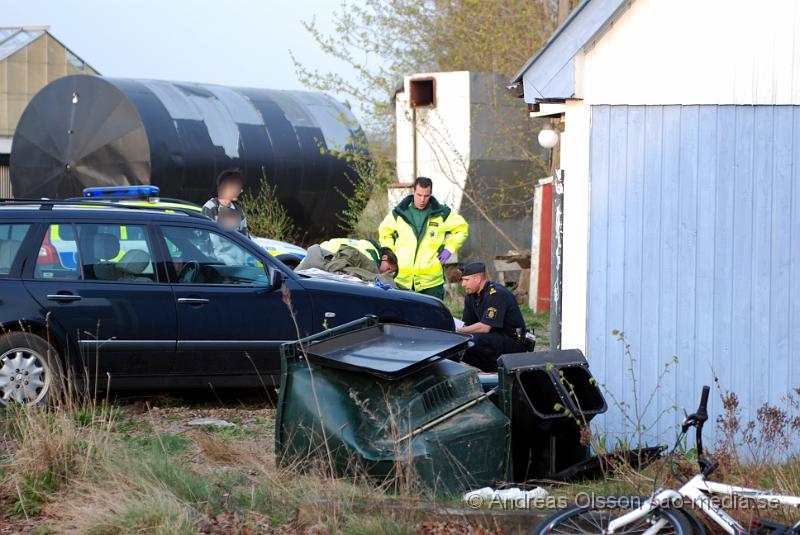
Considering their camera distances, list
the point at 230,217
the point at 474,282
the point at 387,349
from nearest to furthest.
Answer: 1. the point at 387,349
2. the point at 474,282
3. the point at 230,217

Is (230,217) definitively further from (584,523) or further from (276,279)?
(584,523)

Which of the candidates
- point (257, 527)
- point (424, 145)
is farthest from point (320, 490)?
point (424, 145)

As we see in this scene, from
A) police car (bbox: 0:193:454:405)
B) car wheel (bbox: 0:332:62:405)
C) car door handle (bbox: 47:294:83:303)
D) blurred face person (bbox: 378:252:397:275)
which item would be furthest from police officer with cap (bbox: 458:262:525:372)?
car wheel (bbox: 0:332:62:405)

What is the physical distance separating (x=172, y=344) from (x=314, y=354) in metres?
2.88

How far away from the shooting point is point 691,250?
711 centimetres

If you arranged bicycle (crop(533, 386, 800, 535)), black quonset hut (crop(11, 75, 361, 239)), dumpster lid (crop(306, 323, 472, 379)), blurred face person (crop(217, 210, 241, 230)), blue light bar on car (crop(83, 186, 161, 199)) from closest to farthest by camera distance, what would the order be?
bicycle (crop(533, 386, 800, 535)) < dumpster lid (crop(306, 323, 472, 379)) < blurred face person (crop(217, 210, 241, 230)) < blue light bar on car (crop(83, 186, 161, 199)) < black quonset hut (crop(11, 75, 361, 239))

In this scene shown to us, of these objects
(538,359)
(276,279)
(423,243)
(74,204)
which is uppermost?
(74,204)

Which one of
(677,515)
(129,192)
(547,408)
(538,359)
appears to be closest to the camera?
(677,515)

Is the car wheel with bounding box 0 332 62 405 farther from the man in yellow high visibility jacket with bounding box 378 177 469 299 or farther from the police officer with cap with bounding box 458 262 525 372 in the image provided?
the man in yellow high visibility jacket with bounding box 378 177 469 299

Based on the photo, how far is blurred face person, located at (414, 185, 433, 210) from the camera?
10.7 m

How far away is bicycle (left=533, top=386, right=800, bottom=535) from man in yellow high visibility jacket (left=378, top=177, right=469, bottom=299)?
586 cm

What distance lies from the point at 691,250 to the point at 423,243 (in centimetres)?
397

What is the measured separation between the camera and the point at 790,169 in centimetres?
708

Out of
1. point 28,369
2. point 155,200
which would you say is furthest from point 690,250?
point 155,200
